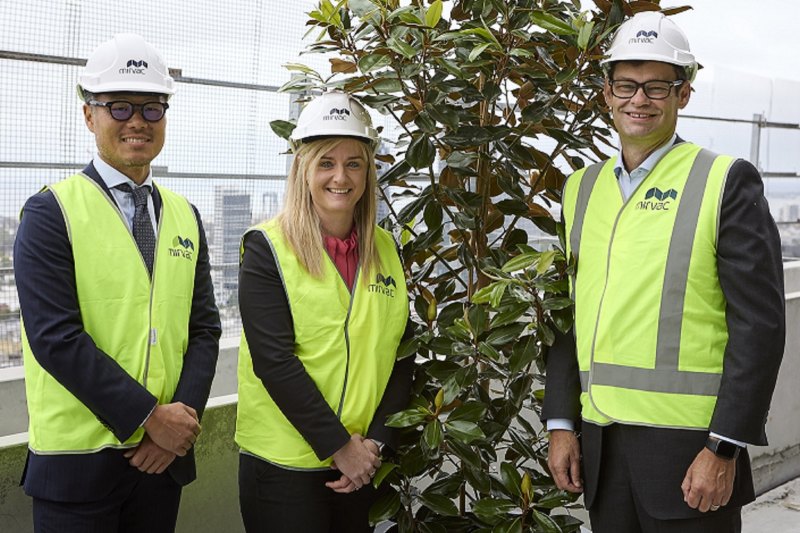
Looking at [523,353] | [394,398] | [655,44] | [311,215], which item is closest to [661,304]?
[523,353]

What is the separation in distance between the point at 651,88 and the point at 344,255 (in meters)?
0.77

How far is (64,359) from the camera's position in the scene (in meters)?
1.60

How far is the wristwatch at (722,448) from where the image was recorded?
1.59m

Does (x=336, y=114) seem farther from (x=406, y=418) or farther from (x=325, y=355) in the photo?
(x=406, y=418)

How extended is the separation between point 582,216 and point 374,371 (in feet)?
1.92

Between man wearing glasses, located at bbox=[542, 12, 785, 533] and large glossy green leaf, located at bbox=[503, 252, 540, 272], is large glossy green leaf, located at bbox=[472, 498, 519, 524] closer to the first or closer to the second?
man wearing glasses, located at bbox=[542, 12, 785, 533]

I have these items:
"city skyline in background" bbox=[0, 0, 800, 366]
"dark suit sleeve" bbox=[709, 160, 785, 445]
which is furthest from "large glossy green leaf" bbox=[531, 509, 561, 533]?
"city skyline in background" bbox=[0, 0, 800, 366]

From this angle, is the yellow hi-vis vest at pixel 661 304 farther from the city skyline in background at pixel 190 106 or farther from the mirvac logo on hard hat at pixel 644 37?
the city skyline in background at pixel 190 106

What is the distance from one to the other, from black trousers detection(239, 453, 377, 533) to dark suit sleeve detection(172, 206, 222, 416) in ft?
0.62

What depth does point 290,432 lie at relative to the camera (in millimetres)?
1835

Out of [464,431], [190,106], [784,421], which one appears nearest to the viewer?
[464,431]

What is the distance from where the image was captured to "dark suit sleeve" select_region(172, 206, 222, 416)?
1828mm

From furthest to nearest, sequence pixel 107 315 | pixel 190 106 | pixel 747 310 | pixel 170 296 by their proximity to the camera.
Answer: pixel 190 106 < pixel 170 296 < pixel 107 315 < pixel 747 310

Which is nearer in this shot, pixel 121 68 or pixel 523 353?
pixel 121 68
